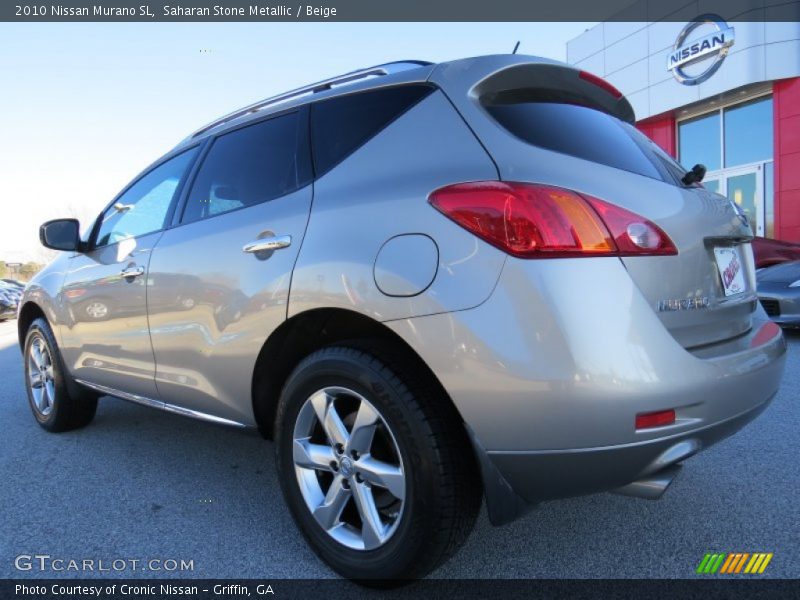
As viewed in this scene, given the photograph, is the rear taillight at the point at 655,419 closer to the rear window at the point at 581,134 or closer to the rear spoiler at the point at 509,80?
the rear window at the point at 581,134

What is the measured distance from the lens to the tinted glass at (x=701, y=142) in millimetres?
15508

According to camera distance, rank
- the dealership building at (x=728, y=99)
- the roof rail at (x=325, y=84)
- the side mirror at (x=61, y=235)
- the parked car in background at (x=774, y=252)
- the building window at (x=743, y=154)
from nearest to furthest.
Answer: the roof rail at (x=325, y=84)
the side mirror at (x=61, y=235)
the parked car in background at (x=774, y=252)
the dealership building at (x=728, y=99)
the building window at (x=743, y=154)

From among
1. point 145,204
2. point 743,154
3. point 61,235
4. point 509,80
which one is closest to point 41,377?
point 61,235

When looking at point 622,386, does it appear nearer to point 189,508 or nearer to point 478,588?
point 478,588

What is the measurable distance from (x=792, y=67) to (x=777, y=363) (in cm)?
1534

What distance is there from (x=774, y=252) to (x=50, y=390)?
9.88m

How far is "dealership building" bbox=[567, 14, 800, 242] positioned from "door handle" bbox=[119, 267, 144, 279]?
558 inches

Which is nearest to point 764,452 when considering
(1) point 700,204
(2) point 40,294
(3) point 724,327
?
(3) point 724,327

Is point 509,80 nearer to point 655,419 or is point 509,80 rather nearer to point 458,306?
point 458,306

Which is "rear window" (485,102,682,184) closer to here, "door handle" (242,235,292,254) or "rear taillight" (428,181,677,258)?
"rear taillight" (428,181,677,258)

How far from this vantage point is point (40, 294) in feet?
12.7

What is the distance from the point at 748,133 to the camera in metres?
14.9

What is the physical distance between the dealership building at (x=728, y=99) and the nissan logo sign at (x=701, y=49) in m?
0.02
